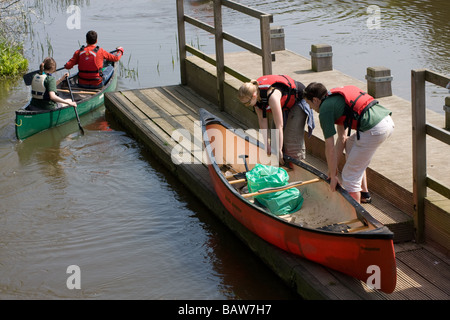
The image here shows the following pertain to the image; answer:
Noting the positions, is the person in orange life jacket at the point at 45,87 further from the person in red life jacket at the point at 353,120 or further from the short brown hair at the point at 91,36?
the person in red life jacket at the point at 353,120

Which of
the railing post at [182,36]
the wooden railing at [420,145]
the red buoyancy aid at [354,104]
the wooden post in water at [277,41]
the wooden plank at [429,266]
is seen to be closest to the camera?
the wooden plank at [429,266]

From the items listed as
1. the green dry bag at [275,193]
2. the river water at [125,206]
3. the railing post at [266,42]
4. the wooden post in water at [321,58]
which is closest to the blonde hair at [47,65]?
the river water at [125,206]

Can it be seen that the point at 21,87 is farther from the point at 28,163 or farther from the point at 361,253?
the point at 361,253

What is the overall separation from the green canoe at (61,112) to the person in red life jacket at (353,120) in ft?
18.6

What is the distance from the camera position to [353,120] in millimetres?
5879

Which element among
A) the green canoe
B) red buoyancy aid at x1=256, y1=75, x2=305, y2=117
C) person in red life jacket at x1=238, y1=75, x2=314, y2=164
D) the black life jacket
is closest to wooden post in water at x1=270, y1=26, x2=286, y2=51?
the green canoe

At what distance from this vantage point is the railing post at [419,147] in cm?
568

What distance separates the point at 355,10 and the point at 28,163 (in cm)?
1162

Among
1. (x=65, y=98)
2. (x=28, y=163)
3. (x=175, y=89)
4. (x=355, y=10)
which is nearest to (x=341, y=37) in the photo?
(x=355, y=10)

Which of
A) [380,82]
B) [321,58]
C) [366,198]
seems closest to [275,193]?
[366,198]

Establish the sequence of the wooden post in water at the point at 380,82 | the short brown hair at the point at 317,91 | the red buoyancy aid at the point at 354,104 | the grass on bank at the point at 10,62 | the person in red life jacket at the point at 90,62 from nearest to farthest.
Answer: the red buoyancy aid at the point at 354,104, the short brown hair at the point at 317,91, the wooden post in water at the point at 380,82, the person in red life jacket at the point at 90,62, the grass on bank at the point at 10,62

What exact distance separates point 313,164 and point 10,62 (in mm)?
8790

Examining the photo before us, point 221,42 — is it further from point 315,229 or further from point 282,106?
point 315,229

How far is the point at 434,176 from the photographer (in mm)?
6344
